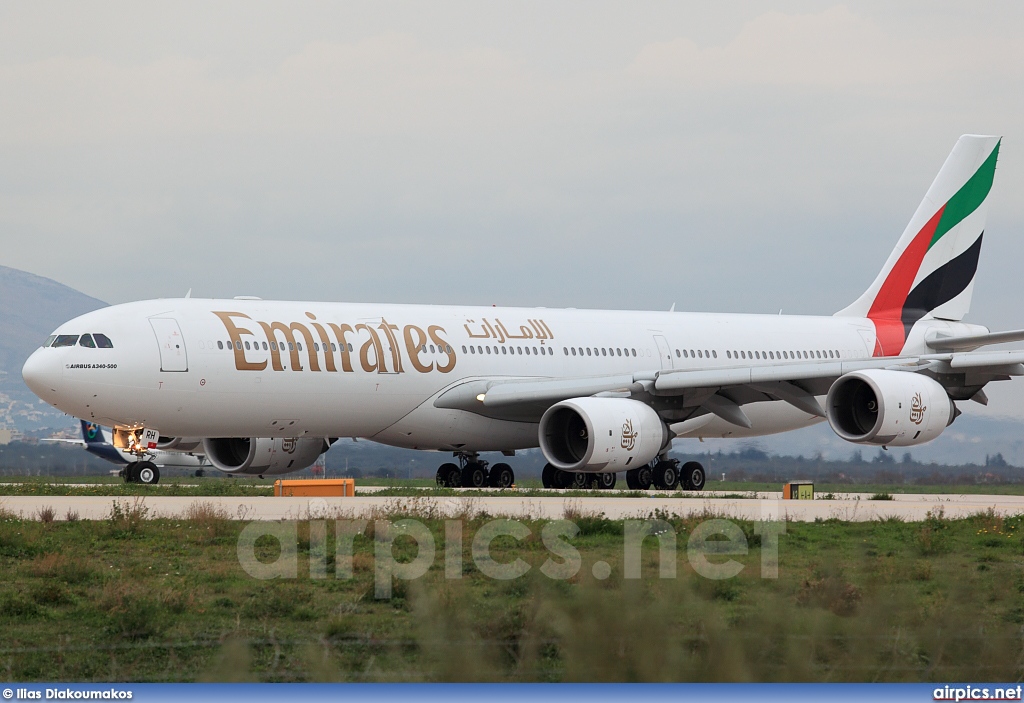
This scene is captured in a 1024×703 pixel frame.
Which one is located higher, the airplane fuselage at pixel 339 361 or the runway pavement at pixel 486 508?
the airplane fuselage at pixel 339 361

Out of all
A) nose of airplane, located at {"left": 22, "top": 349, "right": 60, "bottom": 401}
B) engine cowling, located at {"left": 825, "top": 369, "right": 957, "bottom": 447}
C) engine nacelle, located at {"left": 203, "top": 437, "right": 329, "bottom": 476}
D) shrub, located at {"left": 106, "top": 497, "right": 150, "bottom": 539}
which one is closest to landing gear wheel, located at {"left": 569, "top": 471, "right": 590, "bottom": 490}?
engine nacelle, located at {"left": 203, "top": 437, "right": 329, "bottom": 476}

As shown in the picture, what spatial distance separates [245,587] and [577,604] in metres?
5.59

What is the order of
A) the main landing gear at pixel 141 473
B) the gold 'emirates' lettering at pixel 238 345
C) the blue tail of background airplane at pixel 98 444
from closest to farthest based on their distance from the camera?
the gold 'emirates' lettering at pixel 238 345 → the main landing gear at pixel 141 473 → the blue tail of background airplane at pixel 98 444

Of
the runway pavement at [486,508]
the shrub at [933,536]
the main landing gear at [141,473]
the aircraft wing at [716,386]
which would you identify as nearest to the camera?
the shrub at [933,536]

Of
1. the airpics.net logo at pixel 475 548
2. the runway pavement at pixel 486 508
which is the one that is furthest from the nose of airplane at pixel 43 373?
the airpics.net logo at pixel 475 548

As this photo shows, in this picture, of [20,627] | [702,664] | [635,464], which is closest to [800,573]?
[702,664]

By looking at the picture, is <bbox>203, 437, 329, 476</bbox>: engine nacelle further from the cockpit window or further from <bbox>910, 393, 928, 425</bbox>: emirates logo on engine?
<bbox>910, 393, 928, 425</bbox>: emirates logo on engine

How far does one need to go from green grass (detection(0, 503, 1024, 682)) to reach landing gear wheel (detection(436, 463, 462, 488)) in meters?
12.4

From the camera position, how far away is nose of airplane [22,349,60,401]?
2306 centimetres

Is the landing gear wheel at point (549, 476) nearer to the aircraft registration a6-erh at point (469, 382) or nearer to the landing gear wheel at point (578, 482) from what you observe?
the aircraft registration a6-erh at point (469, 382)

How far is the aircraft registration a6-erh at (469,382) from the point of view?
2333 cm

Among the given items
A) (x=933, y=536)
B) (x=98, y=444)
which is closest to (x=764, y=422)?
(x=933, y=536)

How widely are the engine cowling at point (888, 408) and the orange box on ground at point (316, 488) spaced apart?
8.86 meters

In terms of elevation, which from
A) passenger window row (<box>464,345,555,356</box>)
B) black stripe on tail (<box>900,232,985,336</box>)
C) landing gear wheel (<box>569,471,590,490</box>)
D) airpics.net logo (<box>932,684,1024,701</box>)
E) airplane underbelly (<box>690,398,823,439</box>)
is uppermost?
black stripe on tail (<box>900,232,985,336</box>)
